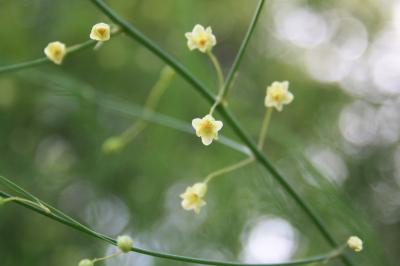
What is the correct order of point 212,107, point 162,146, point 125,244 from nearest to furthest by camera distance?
1. point 125,244
2. point 212,107
3. point 162,146

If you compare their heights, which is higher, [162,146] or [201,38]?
[162,146]

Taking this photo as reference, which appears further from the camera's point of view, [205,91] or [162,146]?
[162,146]

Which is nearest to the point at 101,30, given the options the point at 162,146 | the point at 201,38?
the point at 201,38

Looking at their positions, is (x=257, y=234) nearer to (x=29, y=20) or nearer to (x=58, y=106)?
(x=58, y=106)

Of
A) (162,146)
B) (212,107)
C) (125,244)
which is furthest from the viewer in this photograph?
(162,146)

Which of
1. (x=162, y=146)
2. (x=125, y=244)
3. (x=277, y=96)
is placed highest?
(x=162, y=146)

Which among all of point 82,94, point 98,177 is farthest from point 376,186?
point 82,94

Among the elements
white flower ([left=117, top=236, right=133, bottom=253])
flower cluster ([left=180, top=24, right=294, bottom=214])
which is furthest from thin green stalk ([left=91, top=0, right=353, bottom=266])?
white flower ([left=117, top=236, right=133, bottom=253])

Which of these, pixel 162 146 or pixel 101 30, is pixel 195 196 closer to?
pixel 101 30

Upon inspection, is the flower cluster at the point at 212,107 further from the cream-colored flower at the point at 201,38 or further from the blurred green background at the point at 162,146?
the blurred green background at the point at 162,146

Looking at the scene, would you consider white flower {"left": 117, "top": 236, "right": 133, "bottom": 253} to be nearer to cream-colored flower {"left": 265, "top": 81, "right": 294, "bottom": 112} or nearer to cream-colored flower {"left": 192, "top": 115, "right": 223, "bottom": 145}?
cream-colored flower {"left": 192, "top": 115, "right": 223, "bottom": 145}
